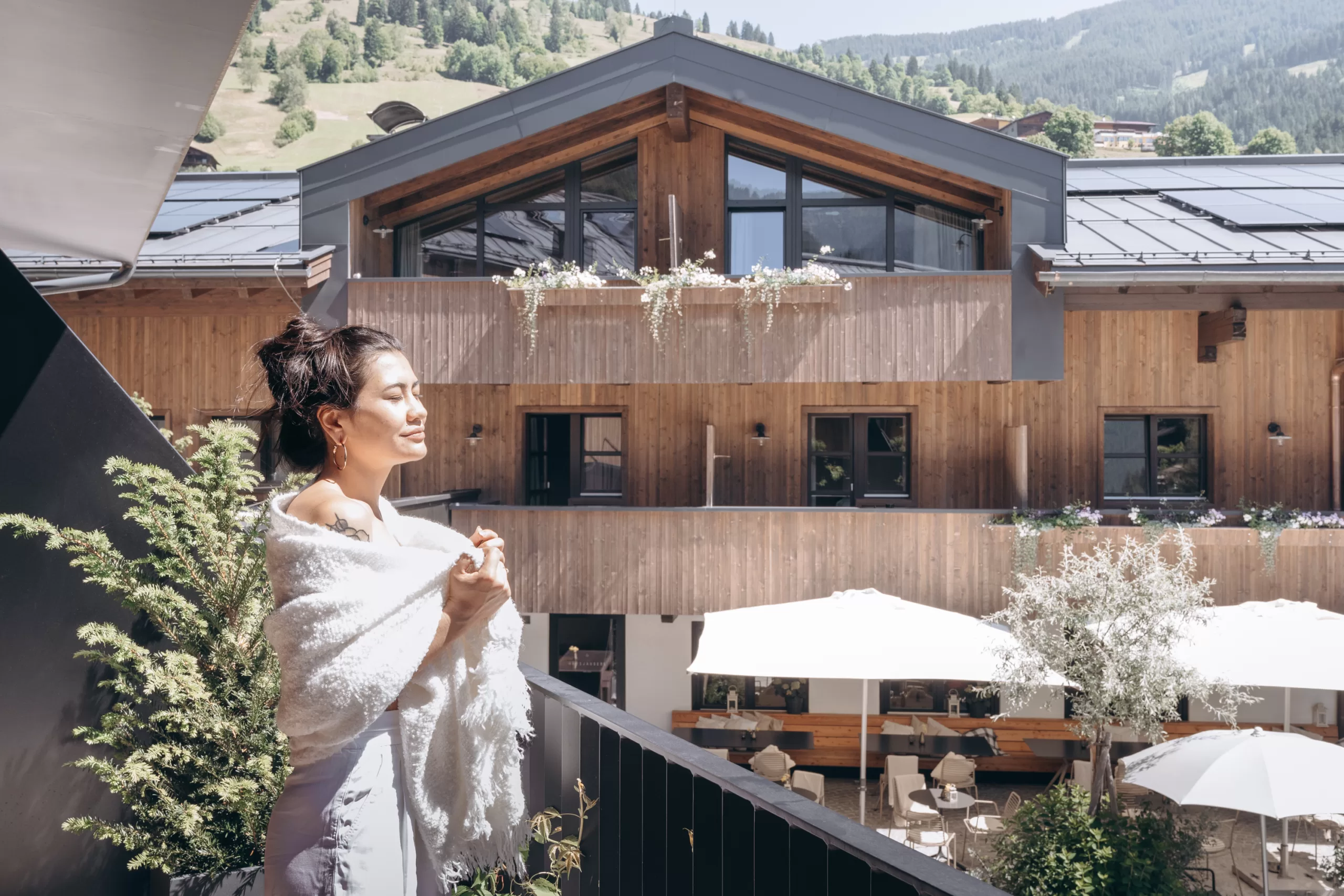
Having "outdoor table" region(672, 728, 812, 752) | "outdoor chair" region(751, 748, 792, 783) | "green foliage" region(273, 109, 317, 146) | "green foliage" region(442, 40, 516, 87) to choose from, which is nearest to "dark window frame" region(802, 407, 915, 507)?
"outdoor table" region(672, 728, 812, 752)

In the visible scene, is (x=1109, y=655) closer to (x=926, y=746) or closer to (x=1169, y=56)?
(x=926, y=746)

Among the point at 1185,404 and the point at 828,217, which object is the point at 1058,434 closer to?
the point at 1185,404

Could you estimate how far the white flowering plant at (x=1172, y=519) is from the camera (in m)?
11.5

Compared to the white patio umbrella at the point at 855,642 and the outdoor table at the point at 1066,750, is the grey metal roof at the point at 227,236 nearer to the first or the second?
the white patio umbrella at the point at 855,642

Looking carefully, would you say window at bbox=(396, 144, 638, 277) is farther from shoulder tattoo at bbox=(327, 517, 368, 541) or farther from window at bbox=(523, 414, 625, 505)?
shoulder tattoo at bbox=(327, 517, 368, 541)

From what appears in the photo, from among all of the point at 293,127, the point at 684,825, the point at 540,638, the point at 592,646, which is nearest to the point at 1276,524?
the point at 592,646

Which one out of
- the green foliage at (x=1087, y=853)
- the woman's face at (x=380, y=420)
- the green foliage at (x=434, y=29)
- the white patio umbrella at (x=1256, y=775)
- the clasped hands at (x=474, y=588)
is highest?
the green foliage at (x=434, y=29)

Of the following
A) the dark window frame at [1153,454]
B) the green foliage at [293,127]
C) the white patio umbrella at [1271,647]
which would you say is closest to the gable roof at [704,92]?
the dark window frame at [1153,454]

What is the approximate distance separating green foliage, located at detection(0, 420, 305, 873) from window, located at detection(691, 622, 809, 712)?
1064cm

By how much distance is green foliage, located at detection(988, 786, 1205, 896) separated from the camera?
763cm

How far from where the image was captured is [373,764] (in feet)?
6.88

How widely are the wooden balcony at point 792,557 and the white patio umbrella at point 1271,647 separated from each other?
1.32 metres

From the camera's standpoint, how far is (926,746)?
514 inches

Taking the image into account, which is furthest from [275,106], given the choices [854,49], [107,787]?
[107,787]
